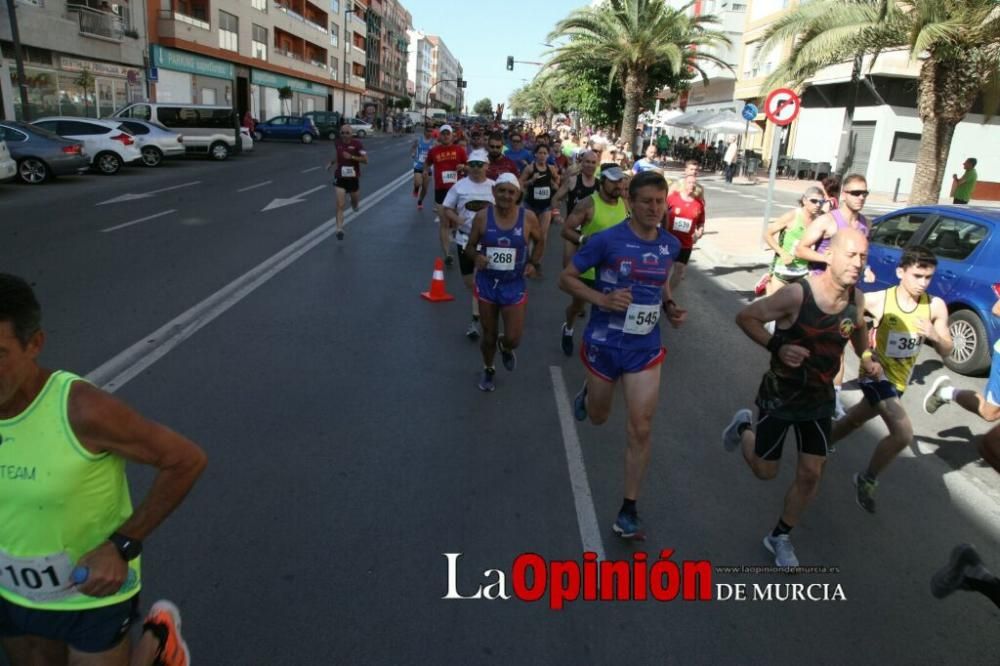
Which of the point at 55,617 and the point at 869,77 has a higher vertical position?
the point at 869,77

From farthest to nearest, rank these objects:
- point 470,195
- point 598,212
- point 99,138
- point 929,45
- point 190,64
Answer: point 190,64 < point 99,138 < point 929,45 < point 470,195 < point 598,212

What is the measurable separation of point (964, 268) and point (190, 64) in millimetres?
41026

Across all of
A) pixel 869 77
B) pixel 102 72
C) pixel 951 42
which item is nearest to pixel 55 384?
pixel 951 42

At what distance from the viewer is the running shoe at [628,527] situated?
12.6 ft

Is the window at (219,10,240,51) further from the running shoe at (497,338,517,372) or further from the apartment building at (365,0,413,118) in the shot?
the running shoe at (497,338,517,372)

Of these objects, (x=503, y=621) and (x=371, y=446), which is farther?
(x=371, y=446)

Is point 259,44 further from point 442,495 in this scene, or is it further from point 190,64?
point 442,495

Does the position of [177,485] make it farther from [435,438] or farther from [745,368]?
[745,368]

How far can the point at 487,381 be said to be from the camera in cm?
605

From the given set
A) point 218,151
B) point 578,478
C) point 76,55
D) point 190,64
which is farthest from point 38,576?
point 190,64

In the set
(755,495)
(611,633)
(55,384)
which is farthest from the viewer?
(755,495)

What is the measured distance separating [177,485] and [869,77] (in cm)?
3303

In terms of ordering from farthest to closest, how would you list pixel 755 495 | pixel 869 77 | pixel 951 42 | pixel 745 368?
pixel 869 77
pixel 951 42
pixel 745 368
pixel 755 495

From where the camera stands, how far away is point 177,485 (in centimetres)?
205
